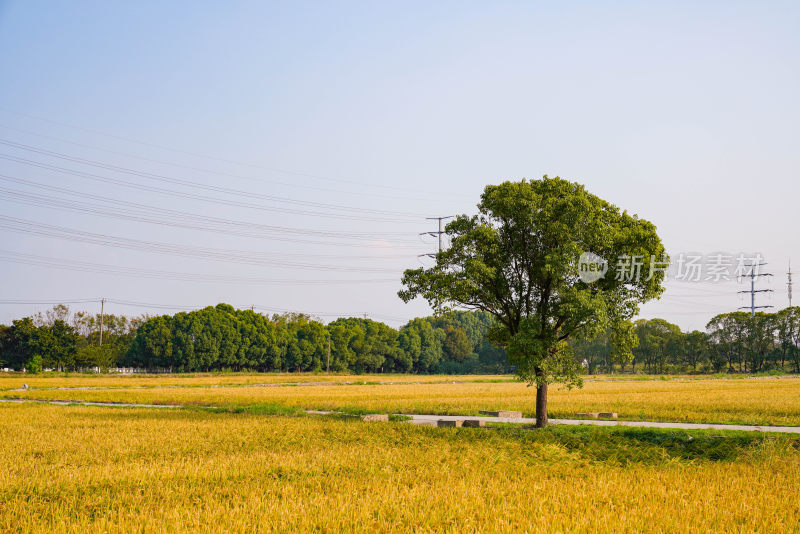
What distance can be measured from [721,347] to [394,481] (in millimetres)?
152276

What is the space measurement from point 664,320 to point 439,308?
147904 millimetres

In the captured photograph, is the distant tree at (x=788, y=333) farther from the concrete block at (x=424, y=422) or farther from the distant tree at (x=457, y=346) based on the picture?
the concrete block at (x=424, y=422)

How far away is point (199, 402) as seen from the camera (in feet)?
138

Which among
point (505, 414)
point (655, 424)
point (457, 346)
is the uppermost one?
point (655, 424)

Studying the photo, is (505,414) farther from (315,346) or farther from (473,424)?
(315,346)

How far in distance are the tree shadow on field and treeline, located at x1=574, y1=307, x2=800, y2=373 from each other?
373 ft

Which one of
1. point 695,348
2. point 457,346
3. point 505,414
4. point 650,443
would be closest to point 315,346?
point 457,346

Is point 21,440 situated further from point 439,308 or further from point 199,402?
point 199,402

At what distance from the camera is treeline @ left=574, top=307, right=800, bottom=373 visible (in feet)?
462

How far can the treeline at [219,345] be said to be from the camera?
4461 inches

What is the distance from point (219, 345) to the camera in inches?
4990

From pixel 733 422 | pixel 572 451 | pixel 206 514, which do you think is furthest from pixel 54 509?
pixel 733 422

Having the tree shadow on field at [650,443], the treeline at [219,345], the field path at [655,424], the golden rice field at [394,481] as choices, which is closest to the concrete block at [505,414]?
the field path at [655,424]

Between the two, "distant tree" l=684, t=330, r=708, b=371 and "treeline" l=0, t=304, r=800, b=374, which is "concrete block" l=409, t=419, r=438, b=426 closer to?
"treeline" l=0, t=304, r=800, b=374
